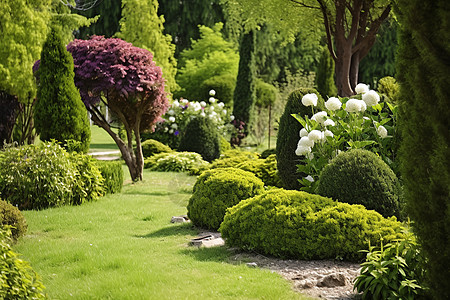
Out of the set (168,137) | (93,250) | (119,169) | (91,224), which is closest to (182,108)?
(168,137)

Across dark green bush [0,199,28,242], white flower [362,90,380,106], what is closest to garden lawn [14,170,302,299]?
dark green bush [0,199,28,242]

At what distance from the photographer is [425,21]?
9.92ft

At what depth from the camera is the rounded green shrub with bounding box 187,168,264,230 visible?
697cm

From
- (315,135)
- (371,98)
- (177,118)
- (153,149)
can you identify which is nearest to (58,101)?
(315,135)

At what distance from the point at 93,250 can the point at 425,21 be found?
13.9 ft

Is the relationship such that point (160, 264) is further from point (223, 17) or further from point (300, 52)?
point (300, 52)

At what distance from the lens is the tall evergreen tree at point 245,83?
23.5 metres

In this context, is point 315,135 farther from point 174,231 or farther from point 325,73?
point 325,73

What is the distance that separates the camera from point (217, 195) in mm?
7039

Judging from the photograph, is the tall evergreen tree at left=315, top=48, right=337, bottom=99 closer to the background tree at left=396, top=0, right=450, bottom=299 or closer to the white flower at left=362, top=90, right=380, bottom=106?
the white flower at left=362, top=90, right=380, bottom=106

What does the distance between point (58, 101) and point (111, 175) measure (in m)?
1.78

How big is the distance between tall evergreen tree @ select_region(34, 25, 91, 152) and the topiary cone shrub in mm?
4075

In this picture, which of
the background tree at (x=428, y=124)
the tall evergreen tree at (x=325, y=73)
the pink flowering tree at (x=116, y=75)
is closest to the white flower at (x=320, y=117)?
the background tree at (x=428, y=124)

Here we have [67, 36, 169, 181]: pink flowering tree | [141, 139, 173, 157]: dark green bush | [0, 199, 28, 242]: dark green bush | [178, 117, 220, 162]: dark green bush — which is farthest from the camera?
[141, 139, 173, 157]: dark green bush
